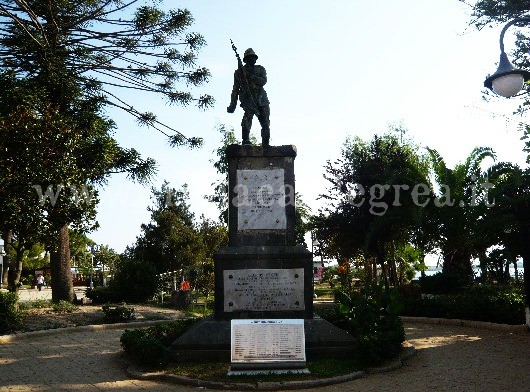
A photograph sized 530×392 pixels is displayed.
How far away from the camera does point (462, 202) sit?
58.5ft

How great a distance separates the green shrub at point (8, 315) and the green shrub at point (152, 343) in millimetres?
5059

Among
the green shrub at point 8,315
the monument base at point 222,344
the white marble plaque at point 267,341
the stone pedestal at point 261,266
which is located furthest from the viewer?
the green shrub at point 8,315

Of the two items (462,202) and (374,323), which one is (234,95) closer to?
(374,323)

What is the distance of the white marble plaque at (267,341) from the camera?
7.88 metres

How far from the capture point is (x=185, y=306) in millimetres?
19891

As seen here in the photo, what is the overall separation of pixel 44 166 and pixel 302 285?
9063 mm

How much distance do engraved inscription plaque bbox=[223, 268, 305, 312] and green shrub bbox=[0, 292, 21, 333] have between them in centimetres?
688

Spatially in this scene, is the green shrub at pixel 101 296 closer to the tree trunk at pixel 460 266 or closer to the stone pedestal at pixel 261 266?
the stone pedestal at pixel 261 266

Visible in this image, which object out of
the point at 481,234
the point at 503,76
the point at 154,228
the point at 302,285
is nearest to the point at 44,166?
the point at 302,285

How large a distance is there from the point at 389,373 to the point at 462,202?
36.3 feet

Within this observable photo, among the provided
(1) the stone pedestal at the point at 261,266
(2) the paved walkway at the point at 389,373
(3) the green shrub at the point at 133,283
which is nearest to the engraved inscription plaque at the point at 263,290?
(1) the stone pedestal at the point at 261,266

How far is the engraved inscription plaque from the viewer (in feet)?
31.3

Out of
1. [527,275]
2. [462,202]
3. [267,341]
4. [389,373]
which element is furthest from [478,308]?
[267,341]

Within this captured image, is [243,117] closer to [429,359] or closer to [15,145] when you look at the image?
[429,359]
